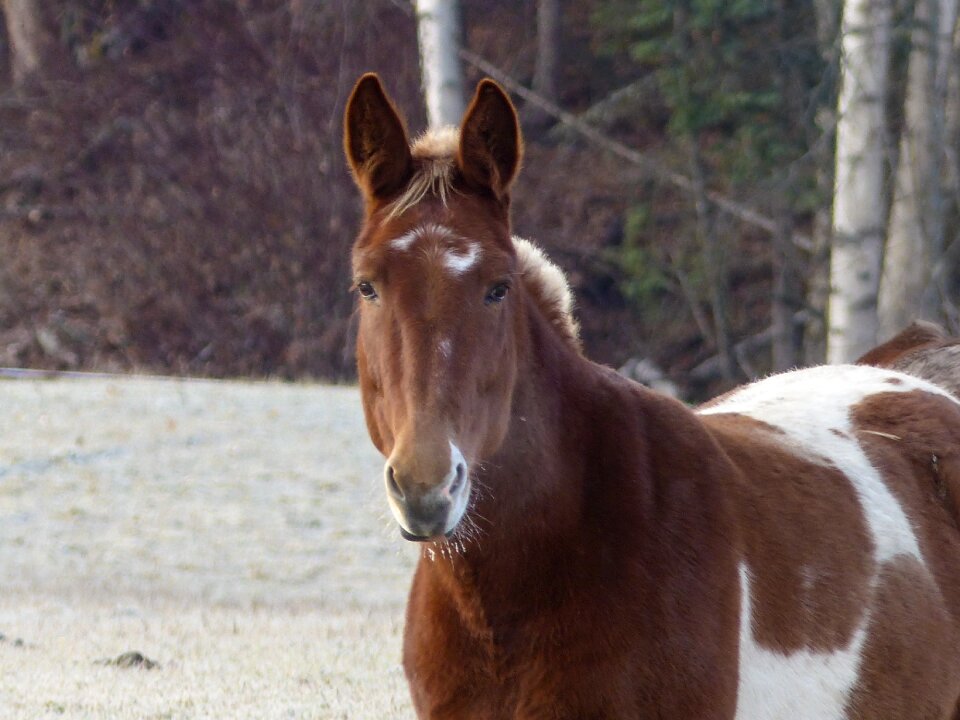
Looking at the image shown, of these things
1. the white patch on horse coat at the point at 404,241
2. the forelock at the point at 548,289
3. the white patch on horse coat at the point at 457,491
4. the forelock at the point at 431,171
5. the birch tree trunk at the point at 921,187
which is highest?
the forelock at the point at 431,171

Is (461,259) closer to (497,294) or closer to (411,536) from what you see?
(497,294)

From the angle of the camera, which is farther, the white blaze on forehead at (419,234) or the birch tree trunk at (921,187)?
the birch tree trunk at (921,187)

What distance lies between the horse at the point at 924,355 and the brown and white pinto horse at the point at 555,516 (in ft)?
4.34

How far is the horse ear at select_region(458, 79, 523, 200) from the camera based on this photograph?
296 cm

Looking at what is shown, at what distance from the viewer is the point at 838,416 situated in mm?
3900

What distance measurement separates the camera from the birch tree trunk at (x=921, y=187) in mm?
8867

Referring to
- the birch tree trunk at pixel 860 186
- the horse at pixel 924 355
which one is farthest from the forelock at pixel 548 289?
the birch tree trunk at pixel 860 186

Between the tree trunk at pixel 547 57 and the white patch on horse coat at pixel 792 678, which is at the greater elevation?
the white patch on horse coat at pixel 792 678

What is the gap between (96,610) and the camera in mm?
6453

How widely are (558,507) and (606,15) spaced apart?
Answer: 15941 mm

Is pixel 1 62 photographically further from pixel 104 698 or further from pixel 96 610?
pixel 104 698

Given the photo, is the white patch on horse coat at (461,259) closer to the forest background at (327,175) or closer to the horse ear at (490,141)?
the horse ear at (490,141)

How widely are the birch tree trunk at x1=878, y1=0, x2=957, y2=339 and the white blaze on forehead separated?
662 cm

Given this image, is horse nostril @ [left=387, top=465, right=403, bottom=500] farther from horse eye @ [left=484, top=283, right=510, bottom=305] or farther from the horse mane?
the horse mane
